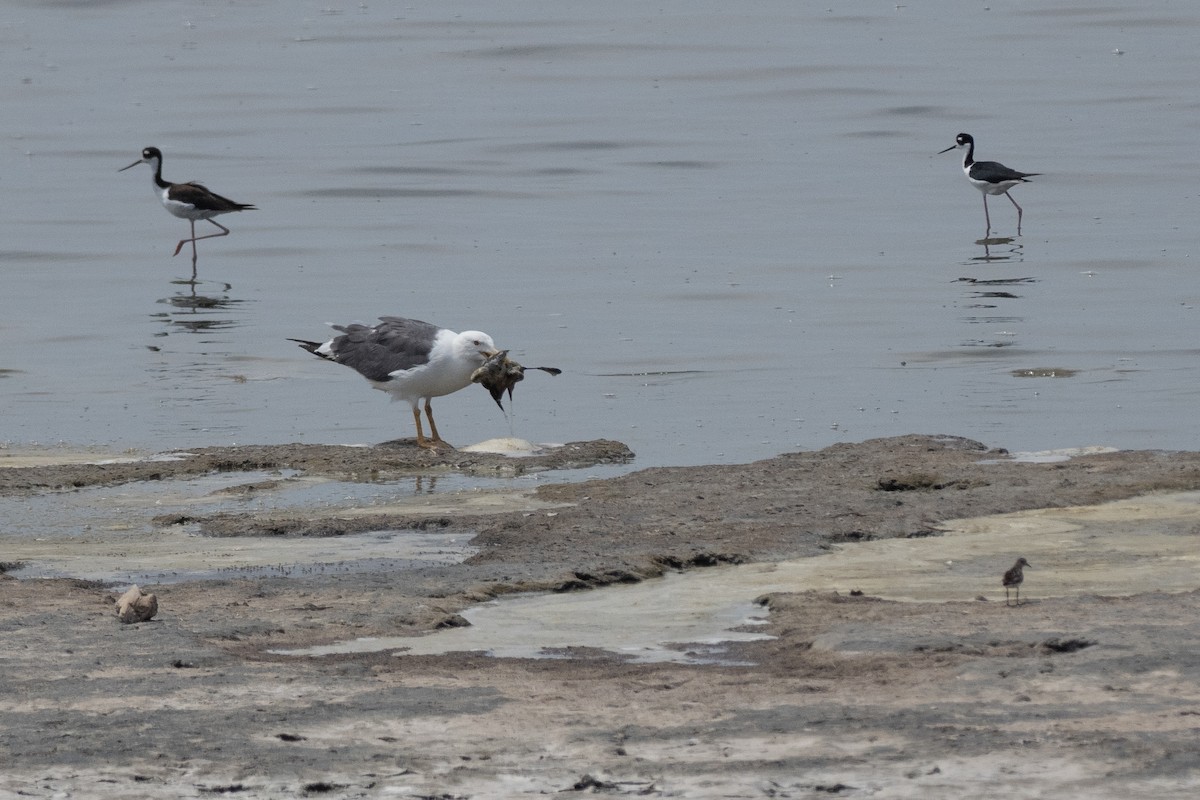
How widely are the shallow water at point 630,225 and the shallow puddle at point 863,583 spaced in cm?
358

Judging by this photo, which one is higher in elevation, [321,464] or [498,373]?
[498,373]

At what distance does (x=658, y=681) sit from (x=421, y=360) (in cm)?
660

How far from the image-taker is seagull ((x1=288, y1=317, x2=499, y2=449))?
11.9m

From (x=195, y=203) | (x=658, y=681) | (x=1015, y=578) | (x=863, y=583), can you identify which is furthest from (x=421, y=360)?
(x=195, y=203)

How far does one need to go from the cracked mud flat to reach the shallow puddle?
0.03m

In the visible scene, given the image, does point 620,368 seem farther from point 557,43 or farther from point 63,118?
point 557,43

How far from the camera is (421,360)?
39.3ft

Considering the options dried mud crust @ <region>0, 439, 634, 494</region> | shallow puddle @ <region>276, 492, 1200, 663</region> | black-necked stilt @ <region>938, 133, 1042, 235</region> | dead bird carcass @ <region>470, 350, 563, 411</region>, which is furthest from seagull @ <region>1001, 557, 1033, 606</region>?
black-necked stilt @ <region>938, 133, 1042, 235</region>

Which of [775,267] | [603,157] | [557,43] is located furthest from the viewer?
[557,43]

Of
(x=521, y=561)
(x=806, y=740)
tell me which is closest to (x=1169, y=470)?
(x=521, y=561)

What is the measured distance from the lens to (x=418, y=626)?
6.50m

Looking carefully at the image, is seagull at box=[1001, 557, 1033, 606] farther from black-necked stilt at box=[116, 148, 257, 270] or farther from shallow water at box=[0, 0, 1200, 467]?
black-necked stilt at box=[116, 148, 257, 270]

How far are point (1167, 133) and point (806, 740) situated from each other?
2686 centimetres

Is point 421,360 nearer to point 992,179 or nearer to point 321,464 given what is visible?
point 321,464
